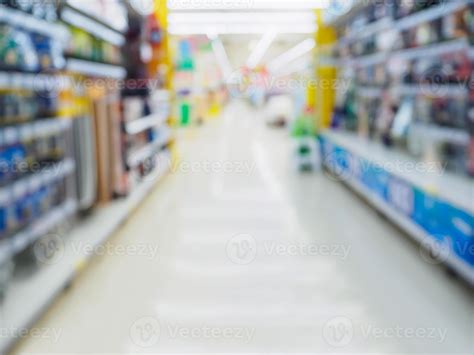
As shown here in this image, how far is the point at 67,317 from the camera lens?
2947 mm

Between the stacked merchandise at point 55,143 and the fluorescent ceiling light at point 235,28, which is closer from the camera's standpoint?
the stacked merchandise at point 55,143

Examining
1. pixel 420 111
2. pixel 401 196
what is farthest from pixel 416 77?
pixel 401 196

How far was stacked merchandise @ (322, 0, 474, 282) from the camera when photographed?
3.44 meters

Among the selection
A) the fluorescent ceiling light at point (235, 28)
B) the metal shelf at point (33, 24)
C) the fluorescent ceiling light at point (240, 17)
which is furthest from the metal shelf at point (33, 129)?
the fluorescent ceiling light at point (235, 28)

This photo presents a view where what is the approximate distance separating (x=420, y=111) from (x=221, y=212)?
215 centimetres

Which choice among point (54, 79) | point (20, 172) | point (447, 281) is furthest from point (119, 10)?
point (447, 281)

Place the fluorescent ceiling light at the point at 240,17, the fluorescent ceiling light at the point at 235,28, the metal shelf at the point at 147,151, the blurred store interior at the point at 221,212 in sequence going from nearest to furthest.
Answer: the blurred store interior at the point at 221,212 < the metal shelf at the point at 147,151 < the fluorescent ceiling light at the point at 240,17 < the fluorescent ceiling light at the point at 235,28

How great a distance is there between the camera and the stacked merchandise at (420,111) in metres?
3.44

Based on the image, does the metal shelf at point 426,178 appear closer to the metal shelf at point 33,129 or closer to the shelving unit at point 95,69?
the metal shelf at point 33,129

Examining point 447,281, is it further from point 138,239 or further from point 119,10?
point 119,10

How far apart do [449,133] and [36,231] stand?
3.14 meters

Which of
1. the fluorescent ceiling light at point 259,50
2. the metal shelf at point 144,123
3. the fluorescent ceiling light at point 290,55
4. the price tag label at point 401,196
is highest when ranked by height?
the fluorescent ceiling light at point 259,50

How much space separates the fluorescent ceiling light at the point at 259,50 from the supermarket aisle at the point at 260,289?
16643mm

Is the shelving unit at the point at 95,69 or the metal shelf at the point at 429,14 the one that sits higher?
the metal shelf at the point at 429,14
